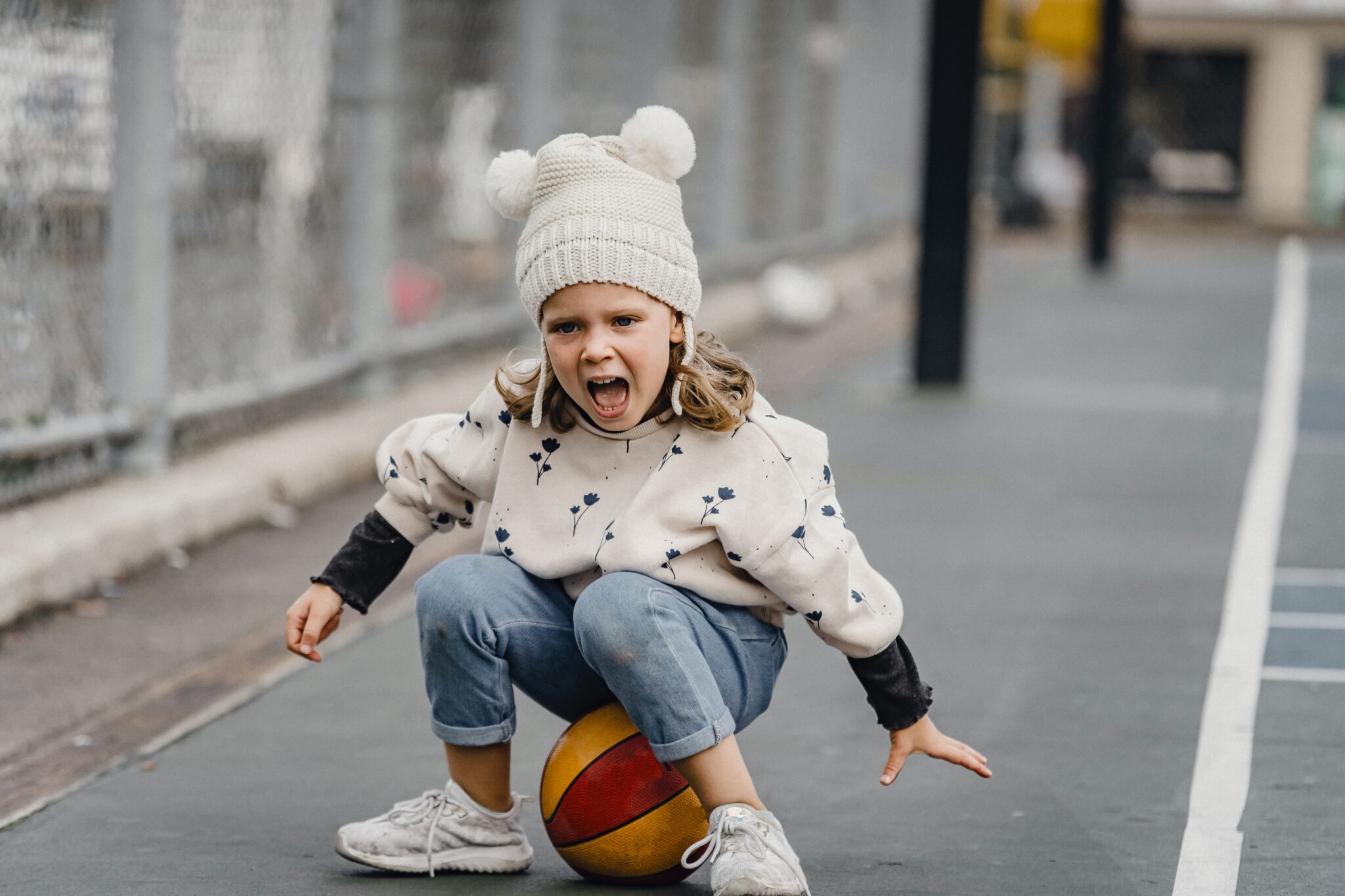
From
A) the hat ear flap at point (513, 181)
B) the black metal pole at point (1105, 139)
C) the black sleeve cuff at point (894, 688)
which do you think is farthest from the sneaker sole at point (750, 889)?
the black metal pole at point (1105, 139)

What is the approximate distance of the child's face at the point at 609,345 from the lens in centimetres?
343

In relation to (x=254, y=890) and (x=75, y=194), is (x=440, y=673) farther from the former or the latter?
(x=75, y=194)

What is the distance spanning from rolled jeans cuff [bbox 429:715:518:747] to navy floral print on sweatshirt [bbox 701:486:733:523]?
1.72 ft

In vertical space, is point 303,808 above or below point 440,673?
below

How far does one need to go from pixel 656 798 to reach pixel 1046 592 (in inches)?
119

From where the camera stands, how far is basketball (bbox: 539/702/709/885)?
3.55 metres

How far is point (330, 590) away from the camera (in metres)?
3.66

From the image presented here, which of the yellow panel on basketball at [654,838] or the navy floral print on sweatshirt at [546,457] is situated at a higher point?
the navy floral print on sweatshirt at [546,457]

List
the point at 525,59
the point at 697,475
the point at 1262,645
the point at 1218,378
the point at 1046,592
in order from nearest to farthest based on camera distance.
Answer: the point at 697,475 → the point at 1262,645 → the point at 1046,592 → the point at 525,59 → the point at 1218,378

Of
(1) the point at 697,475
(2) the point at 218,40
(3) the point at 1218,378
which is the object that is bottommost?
(3) the point at 1218,378

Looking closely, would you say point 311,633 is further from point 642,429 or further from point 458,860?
Result: point 642,429

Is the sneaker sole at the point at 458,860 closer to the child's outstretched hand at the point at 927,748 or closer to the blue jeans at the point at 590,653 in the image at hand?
the blue jeans at the point at 590,653

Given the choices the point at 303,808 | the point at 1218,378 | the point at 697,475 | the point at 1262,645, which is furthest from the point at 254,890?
the point at 1218,378

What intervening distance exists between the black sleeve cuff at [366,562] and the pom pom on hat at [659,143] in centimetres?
80
